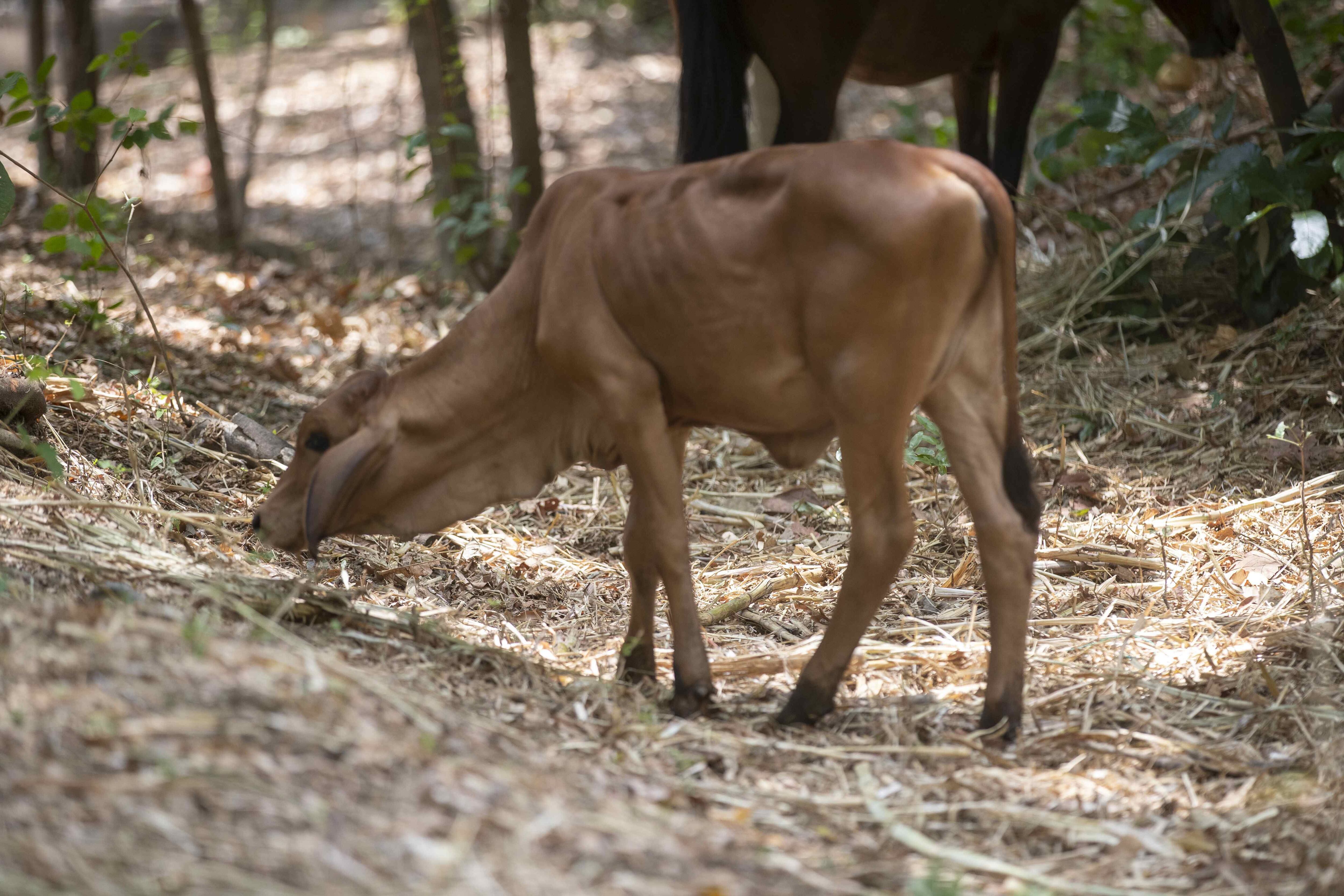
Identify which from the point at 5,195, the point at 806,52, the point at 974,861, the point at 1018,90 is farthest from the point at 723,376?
the point at 1018,90

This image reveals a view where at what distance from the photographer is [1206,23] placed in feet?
19.5

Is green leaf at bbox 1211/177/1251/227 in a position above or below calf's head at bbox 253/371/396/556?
above

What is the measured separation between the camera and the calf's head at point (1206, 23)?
5898mm

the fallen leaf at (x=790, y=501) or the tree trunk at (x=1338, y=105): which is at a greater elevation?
the tree trunk at (x=1338, y=105)

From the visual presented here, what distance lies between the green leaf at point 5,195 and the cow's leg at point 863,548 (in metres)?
3.04

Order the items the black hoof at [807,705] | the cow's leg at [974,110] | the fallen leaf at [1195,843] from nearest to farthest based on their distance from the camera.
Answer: the fallen leaf at [1195,843] < the black hoof at [807,705] < the cow's leg at [974,110]

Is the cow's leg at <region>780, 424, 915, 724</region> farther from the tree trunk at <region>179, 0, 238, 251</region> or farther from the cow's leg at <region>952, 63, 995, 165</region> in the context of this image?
the tree trunk at <region>179, 0, 238, 251</region>

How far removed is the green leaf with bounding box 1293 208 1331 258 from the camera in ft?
15.6

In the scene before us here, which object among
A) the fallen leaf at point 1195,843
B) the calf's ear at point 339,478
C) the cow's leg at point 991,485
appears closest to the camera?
the fallen leaf at point 1195,843

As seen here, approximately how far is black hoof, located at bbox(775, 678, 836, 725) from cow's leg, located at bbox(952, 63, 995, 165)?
11.7ft

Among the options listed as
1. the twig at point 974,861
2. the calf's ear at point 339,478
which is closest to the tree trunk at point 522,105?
the calf's ear at point 339,478

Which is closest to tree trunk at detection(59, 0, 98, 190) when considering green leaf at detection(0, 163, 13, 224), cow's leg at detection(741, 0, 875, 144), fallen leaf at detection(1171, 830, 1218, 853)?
green leaf at detection(0, 163, 13, 224)

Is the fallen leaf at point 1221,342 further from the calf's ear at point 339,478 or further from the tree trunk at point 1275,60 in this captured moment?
the calf's ear at point 339,478

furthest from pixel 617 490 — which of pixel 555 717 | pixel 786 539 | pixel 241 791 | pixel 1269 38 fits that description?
pixel 1269 38
